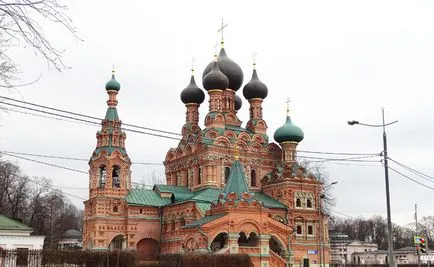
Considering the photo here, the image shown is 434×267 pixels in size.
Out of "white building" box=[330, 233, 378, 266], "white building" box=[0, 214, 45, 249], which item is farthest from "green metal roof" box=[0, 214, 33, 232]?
"white building" box=[330, 233, 378, 266]

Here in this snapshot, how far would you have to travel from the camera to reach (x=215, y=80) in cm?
4622

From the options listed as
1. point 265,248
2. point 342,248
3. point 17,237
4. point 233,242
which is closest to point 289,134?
point 265,248

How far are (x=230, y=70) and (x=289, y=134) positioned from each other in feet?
27.4

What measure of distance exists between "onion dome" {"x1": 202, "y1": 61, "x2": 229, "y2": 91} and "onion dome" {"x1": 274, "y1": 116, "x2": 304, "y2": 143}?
649cm

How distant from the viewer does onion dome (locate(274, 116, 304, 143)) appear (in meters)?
47.7

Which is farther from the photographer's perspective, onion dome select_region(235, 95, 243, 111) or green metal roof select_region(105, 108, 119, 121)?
onion dome select_region(235, 95, 243, 111)

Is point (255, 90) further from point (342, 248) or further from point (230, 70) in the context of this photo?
point (342, 248)

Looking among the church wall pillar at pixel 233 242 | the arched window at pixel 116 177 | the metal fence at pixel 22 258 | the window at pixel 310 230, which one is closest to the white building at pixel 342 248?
the window at pixel 310 230

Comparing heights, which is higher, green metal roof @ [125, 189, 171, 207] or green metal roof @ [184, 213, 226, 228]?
green metal roof @ [125, 189, 171, 207]

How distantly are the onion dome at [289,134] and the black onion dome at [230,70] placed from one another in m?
6.13

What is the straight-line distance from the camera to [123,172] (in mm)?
42844

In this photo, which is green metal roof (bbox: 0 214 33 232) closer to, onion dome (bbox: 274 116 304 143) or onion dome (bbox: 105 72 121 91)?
onion dome (bbox: 105 72 121 91)

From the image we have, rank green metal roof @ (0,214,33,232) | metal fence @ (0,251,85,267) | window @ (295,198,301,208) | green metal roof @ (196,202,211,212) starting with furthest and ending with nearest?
1. window @ (295,198,301,208)
2. green metal roof @ (196,202,211,212)
3. green metal roof @ (0,214,33,232)
4. metal fence @ (0,251,85,267)

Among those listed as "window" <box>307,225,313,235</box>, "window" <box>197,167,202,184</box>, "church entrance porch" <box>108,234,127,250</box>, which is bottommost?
"church entrance porch" <box>108,234,127,250</box>
